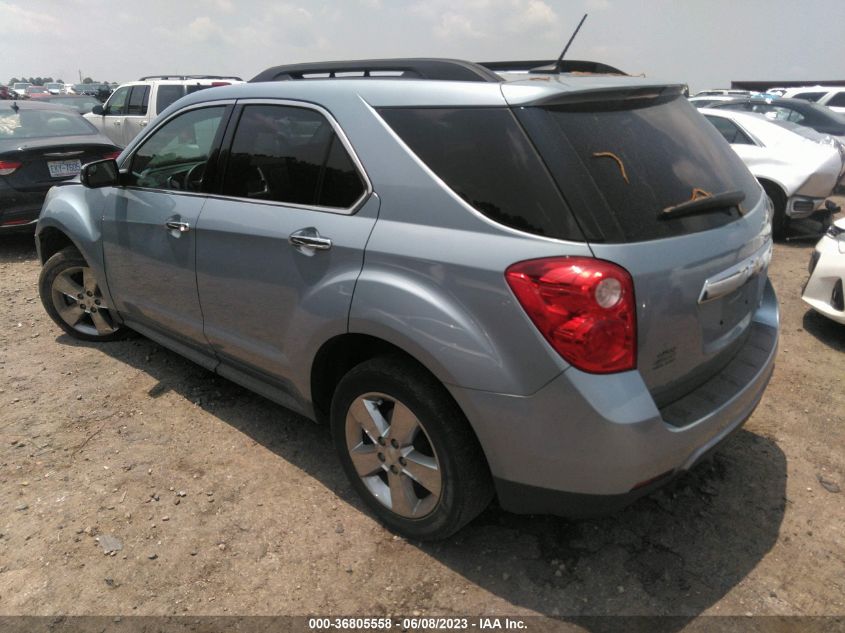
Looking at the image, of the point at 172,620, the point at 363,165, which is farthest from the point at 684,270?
the point at 172,620

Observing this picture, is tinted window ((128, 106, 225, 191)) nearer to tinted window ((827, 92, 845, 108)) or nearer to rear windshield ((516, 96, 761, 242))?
rear windshield ((516, 96, 761, 242))

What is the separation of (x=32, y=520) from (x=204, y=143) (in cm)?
192

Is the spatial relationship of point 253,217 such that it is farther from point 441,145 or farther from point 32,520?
point 32,520

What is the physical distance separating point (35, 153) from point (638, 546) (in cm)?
663

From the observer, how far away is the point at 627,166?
6.52 ft

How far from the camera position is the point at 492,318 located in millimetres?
1896

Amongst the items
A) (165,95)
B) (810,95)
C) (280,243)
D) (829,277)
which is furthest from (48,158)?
(810,95)

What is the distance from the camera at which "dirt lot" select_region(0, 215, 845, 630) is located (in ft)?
7.29

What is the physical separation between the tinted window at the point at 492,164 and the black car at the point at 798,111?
10.2m

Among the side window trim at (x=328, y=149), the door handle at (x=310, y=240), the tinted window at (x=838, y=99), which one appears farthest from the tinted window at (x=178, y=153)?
the tinted window at (x=838, y=99)

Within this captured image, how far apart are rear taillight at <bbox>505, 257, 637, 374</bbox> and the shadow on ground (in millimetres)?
874

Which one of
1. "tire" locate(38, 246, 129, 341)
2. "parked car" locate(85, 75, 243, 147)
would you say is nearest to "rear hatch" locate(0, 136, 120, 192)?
"tire" locate(38, 246, 129, 341)

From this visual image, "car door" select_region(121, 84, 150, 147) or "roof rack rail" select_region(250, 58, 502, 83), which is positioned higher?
"roof rack rail" select_region(250, 58, 502, 83)

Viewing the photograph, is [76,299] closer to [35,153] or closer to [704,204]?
[35,153]
